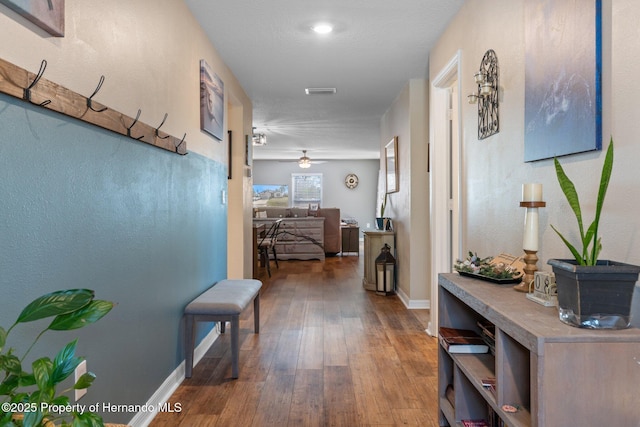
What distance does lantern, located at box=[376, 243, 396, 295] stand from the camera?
5.11 m

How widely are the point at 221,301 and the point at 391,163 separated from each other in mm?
3582

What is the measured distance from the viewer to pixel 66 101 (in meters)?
1.39

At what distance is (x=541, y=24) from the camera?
5.59 feet

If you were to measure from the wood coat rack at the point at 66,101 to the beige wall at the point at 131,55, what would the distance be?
0.04m

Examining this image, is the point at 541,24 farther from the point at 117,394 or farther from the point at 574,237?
the point at 117,394

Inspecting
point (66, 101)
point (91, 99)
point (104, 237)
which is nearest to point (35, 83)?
point (66, 101)

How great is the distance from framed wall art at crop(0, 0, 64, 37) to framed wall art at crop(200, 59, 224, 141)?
5.49 feet

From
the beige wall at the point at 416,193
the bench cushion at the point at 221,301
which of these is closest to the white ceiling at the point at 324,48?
the beige wall at the point at 416,193

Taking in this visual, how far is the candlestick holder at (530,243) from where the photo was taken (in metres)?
1.55

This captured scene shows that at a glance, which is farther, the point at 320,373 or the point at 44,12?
the point at 320,373

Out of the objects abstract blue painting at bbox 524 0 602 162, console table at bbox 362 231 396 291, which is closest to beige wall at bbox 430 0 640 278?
abstract blue painting at bbox 524 0 602 162

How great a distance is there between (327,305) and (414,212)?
4.40 feet

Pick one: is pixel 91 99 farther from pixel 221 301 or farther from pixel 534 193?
pixel 534 193

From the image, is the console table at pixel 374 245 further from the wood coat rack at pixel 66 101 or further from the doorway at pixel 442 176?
the wood coat rack at pixel 66 101
